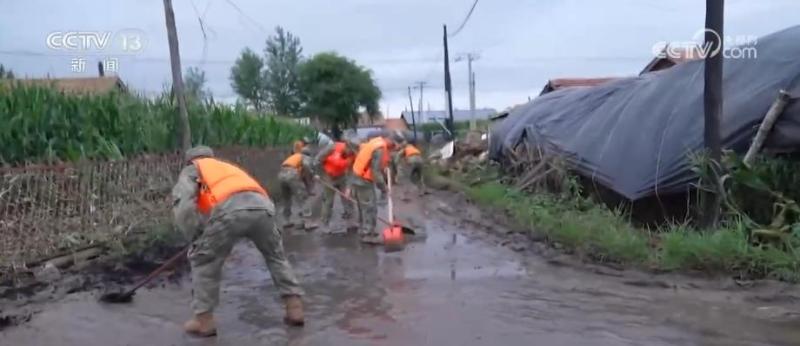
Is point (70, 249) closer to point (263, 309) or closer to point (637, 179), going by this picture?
point (263, 309)

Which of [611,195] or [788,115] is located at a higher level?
[788,115]

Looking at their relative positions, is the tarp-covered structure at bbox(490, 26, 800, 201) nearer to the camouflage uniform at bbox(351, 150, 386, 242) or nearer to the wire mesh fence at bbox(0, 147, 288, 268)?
the camouflage uniform at bbox(351, 150, 386, 242)

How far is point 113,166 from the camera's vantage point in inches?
417

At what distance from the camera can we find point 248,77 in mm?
51344

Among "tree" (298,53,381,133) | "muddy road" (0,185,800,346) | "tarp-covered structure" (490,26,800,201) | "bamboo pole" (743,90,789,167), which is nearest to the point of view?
"muddy road" (0,185,800,346)

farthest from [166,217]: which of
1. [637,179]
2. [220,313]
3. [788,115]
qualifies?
[788,115]

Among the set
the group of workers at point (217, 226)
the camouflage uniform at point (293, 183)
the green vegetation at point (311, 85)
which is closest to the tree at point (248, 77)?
the green vegetation at point (311, 85)

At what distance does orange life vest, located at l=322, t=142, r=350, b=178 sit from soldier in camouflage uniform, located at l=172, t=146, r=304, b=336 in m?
6.96

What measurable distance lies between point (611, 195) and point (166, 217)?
5944mm

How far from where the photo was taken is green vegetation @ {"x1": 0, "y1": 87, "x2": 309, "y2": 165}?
35.0ft

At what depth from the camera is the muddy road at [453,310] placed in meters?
6.88

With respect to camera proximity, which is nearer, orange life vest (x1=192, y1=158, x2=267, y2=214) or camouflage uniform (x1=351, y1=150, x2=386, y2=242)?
orange life vest (x1=192, y1=158, x2=267, y2=214)

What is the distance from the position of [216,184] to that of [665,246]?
4836mm

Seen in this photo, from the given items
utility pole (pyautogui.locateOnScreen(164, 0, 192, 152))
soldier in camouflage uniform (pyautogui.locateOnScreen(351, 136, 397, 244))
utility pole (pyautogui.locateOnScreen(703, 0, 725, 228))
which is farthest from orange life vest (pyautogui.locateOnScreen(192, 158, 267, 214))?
utility pole (pyautogui.locateOnScreen(164, 0, 192, 152))
